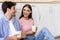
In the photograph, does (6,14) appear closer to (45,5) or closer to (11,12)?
(11,12)

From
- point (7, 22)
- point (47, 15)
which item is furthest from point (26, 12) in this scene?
point (47, 15)

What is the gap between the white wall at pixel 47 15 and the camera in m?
3.70

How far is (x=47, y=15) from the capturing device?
12.3ft

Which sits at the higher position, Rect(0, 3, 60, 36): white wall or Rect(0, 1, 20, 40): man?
Rect(0, 1, 20, 40): man

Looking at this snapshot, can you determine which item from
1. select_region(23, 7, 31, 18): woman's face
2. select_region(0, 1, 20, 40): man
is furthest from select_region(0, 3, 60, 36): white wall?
select_region(0, 1, 20, 40): man

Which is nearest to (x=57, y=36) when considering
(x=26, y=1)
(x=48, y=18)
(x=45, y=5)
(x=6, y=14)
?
(x=48, y=18)

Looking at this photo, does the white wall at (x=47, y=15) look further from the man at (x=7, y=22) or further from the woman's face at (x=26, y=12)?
the man at (x=7, y=22)

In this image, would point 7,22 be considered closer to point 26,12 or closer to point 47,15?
point 26,12

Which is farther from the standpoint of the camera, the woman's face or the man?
the woman's face

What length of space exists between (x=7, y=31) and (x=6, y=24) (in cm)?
9

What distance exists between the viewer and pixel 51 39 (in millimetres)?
2834

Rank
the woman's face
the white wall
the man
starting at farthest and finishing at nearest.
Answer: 1. the white wall
2. the woman's face
3. the man

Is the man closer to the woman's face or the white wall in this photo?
the woman's face

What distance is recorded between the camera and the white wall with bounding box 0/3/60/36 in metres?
3.70
